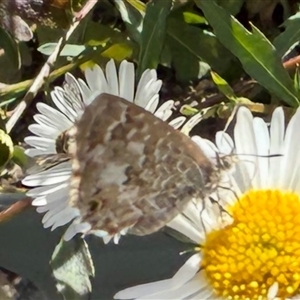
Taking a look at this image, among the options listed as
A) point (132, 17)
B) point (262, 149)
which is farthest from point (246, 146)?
point (132, 17)

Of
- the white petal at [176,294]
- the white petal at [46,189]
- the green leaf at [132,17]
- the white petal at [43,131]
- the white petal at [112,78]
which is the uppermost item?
the green leaf at [132,17]

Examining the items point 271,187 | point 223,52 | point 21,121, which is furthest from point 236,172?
point 21,121

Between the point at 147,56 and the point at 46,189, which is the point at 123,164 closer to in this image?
the point at 46,189

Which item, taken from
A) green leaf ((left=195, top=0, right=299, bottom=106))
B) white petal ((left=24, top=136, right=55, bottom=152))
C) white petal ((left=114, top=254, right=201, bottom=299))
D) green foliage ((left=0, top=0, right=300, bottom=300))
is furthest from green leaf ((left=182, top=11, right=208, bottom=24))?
white petal ((left=114, top=254, right=201, bottom=299))

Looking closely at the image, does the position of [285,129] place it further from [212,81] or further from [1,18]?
[1,18]

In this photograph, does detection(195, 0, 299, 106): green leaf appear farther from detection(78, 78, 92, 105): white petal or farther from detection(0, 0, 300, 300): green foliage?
detection(78, 78, 92, 105): white petal

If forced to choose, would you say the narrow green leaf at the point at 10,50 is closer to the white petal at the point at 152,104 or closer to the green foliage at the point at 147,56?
the green foliage at the point at 147,56

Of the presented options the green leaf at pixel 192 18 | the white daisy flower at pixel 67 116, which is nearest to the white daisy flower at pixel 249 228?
the white daisy flower at pixel 67 116
